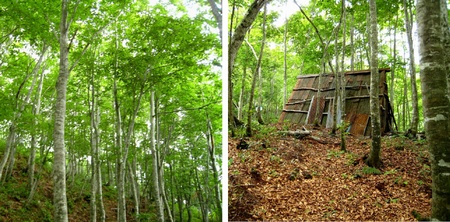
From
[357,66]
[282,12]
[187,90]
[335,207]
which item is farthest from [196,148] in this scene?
[357,66]

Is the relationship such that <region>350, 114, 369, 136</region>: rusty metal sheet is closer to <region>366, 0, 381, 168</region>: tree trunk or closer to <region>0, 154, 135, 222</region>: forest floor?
<region>366, 0, 381, 168</region>: tree trunk

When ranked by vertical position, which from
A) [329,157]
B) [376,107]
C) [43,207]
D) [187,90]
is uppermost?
[187,90]

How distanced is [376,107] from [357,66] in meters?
10.1

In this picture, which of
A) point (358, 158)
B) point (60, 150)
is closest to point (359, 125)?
point (358, 158)

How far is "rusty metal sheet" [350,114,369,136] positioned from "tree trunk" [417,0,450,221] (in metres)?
4.43

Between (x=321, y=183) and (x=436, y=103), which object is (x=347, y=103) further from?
(x=436, y=103)

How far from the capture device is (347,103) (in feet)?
24.7

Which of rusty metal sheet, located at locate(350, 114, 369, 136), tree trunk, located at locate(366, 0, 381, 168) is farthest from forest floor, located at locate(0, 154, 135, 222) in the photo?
rusty metal sheet, located at locate(350, 114, 369, 136)

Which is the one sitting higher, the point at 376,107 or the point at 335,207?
the point at 376,107

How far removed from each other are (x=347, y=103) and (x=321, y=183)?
427cm

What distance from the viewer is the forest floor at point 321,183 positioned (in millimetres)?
3111

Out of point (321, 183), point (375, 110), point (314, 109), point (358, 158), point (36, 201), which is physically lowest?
point (36, 201)

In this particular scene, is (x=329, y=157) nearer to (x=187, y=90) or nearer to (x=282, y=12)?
(x=187, y=90)

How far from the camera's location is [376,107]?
450 centimetres
